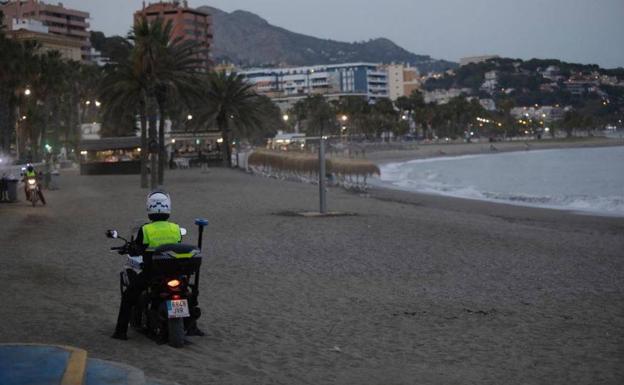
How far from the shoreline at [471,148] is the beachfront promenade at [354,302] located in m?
95.8

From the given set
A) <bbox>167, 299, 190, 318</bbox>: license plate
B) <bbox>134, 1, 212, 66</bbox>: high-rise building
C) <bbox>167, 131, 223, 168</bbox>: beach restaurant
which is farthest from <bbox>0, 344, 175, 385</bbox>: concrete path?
<bbox>134, 1, 212, 66</bbox>: high-rise building

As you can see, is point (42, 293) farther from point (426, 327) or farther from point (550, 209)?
point (550, 209)

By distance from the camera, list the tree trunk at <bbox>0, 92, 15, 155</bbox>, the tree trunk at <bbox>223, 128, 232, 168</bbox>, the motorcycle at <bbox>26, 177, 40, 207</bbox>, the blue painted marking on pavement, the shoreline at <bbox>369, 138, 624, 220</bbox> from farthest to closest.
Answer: the tree trunk at <bbox>223, 128, 232, 168</bbox> → the tree trunk at <bbox>0, 92, 15, 155</bbox> → the shoreline at <bbox>369, 138, 624, 220</bbox> → the motorcycle at <bbox>26, 177, 40, 207</bbox> → the blue painted marking on pavement

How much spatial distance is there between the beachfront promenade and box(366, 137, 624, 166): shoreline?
95.8m

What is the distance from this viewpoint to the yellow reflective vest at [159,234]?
7.51m

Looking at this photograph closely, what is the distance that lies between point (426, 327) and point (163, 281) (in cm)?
296

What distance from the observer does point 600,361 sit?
761 cm

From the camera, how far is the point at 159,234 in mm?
7531

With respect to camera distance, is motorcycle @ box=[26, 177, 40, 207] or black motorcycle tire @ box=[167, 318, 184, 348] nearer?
black motorcycle tire @ box=[167, 318, 184, 348]

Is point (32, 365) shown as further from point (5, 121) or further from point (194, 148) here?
point (194, 148)

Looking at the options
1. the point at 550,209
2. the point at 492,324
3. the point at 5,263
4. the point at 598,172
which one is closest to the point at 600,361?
the point at 492,324

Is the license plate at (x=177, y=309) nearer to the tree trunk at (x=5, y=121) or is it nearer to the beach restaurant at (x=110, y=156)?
the beach restaurant at (x=110, y=156)

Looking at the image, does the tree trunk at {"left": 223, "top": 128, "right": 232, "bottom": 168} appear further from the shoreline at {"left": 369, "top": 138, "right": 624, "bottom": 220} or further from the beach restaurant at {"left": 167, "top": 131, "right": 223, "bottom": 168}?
the shoreline at {"left": 369, "top": 138, "right": 624, "bottom": 220}

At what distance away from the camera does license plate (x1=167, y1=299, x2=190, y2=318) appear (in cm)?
734
